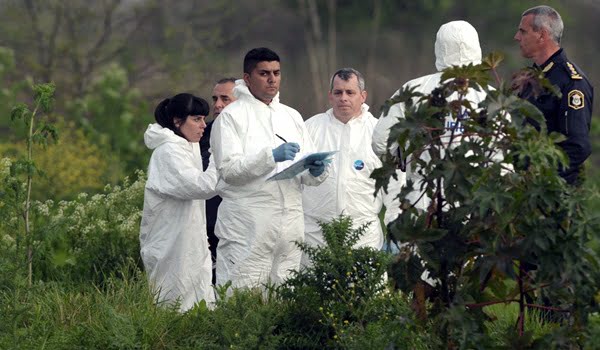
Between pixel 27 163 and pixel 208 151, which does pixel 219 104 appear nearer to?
pixel 208 151

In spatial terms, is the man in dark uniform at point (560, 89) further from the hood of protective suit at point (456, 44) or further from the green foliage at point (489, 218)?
the green foliage at point (489, 218)

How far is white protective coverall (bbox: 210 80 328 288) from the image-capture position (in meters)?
7.74

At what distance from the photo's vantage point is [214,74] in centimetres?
1938

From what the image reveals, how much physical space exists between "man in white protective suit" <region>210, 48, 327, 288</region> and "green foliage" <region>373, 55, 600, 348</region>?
6.60 feet

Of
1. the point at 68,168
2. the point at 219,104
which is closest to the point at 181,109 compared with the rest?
the point at 219,104

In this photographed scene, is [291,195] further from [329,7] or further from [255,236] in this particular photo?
[329,7]

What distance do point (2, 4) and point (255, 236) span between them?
40.6ft

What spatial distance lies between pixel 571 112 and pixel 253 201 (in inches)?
72.1

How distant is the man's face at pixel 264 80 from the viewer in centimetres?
795

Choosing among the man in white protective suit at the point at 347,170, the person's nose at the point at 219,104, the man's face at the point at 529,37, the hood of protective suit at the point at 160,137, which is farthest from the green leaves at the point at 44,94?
the man's face at the point at 529,37

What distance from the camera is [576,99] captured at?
7297mm

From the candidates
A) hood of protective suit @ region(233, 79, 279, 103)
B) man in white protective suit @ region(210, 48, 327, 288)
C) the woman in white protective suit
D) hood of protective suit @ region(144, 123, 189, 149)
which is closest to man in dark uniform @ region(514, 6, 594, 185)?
man in white protective suit @ region(210, 48, 327, 288)

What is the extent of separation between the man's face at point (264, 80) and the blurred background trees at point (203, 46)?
29.2ft

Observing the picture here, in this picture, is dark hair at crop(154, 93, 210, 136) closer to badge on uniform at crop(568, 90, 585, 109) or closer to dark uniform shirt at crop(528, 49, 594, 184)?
dark uniform shirt at crop(528, 49, 594, 184)
